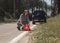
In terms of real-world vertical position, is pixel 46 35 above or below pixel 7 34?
above

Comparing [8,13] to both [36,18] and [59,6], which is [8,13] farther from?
[36,18]

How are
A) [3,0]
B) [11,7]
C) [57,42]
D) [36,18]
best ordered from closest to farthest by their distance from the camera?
[57,42] < [36,18] < [3,0] < [11,7]

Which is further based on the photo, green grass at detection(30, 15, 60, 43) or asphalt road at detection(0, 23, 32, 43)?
asphalt road at detection(0, 23, 32, 43)

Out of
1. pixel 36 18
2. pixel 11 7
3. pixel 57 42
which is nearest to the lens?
pixel 57 42

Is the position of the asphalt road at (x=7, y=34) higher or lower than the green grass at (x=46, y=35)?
lower

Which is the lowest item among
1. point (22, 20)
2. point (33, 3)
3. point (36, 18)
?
point (33, 3)

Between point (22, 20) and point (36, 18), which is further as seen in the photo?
point (36, 18)

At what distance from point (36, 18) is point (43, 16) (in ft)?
3.50

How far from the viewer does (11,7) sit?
70438 mm

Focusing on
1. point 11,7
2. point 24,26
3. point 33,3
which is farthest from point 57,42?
point 33,3

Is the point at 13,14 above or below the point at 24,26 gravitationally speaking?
below

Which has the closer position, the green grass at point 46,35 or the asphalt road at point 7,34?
the green grass at point 46,35

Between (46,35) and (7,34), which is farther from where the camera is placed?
(7,34)

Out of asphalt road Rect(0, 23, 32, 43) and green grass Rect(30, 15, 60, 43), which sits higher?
green grass Rect(30, 15, 60, 43)
